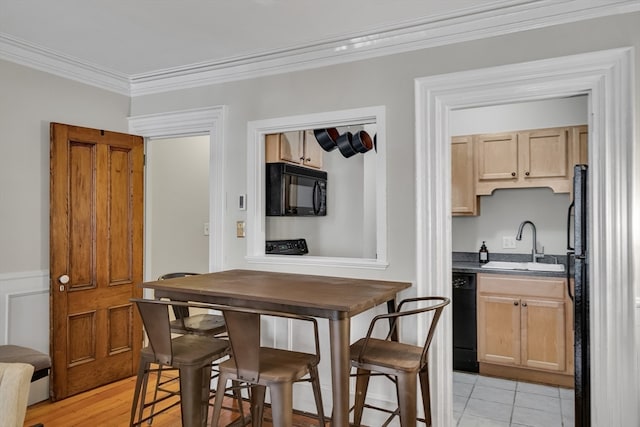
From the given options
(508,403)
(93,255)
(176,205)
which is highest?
(176,205)

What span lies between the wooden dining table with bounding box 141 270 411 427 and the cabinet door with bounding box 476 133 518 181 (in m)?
1.79

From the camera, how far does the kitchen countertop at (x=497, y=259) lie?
3377mm

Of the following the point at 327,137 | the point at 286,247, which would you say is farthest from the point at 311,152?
Answer: the point at 286,247

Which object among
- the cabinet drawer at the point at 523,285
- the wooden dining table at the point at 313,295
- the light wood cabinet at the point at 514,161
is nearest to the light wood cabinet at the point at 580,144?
the light wood cabinet at the point at 514,161

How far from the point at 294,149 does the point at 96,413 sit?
234 centimetres

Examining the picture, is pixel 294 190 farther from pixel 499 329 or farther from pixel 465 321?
pixel 499 329

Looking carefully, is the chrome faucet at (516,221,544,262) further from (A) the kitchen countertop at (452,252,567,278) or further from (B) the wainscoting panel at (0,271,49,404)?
(B) the wainscoting panel at (0,271,49,404)

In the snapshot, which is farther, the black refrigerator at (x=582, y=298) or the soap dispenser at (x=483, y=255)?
the soap dispenser at (x=483, y=255)

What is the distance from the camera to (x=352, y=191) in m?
4.45

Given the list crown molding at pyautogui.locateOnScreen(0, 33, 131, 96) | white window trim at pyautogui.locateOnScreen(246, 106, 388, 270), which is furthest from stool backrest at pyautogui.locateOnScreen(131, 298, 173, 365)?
crown molding at pyautogui.locateOnScreen(0, 33, 131, 96)

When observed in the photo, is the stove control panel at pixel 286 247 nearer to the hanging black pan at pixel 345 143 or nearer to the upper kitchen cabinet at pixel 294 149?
the upper kitchen cabinet at pixel 294 149

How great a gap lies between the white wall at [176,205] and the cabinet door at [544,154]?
3.06 metres

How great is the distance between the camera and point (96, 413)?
283 cm

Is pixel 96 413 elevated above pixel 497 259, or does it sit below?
below
